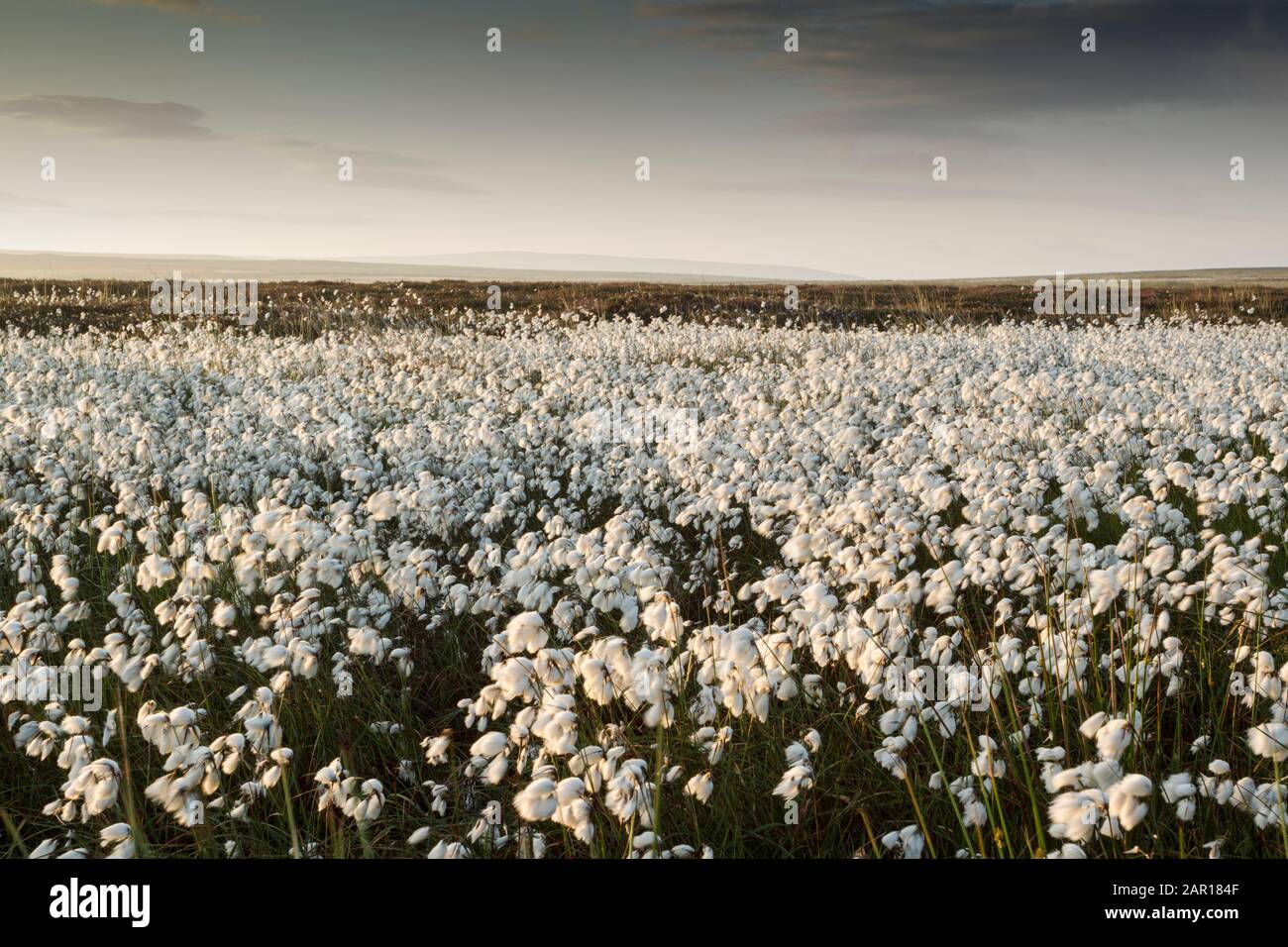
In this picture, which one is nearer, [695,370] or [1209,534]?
[1209,534]

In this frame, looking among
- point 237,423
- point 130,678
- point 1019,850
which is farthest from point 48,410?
point 1019,850

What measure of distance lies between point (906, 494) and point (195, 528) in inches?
188

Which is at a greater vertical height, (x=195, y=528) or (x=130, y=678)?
(x=195, y=528)

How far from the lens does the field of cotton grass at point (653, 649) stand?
2932 millimetres

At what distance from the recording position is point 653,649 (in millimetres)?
4117

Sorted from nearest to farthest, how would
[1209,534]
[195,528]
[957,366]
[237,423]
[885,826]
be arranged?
[885,826]
[1209,534]
[195,528]
[237,423]
[957,366]

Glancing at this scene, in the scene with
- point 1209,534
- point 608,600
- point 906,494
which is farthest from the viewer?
point 906,494

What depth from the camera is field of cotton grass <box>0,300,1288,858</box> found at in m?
2.93

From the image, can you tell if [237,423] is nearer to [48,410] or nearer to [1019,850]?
[48,410]

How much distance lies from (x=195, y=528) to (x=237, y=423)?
5.34 m

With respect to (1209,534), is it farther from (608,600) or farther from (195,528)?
(195,528)

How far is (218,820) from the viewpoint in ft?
11.5

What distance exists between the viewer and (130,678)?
3570 millimetres
